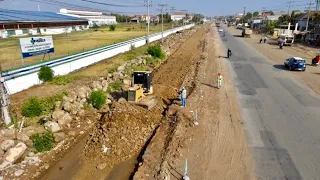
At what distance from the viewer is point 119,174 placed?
12383mm

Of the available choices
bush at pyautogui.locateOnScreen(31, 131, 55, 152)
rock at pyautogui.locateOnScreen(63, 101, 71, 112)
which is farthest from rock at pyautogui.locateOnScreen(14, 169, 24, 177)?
rock at pyautogui.locateOnScreen(63, 101, 71, 112)

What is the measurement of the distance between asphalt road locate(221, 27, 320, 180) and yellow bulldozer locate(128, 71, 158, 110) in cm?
644

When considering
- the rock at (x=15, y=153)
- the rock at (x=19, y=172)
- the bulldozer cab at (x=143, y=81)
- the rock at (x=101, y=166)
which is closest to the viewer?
the rock at (x=19, y=172)

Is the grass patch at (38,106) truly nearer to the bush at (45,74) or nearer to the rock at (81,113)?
the rock at (81,113)

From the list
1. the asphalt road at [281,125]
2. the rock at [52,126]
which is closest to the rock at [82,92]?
the rock at [52,126]

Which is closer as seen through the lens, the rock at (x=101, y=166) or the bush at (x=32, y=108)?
the rock at (x=101, y=166)

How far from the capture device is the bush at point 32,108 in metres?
16.6

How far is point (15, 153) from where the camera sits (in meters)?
13.1

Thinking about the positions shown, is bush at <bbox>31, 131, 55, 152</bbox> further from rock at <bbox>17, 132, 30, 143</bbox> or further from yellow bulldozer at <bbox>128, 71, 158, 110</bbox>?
yellow bulldozer at <bbox>128, 71, 158, 110</bbox>

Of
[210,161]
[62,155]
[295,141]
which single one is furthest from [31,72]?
[295,141]

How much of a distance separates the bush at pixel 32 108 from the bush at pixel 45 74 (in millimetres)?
6035

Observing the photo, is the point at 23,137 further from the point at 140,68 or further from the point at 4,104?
the point at 140,68

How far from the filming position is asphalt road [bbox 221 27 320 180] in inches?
460

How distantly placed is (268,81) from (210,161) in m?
16.6
